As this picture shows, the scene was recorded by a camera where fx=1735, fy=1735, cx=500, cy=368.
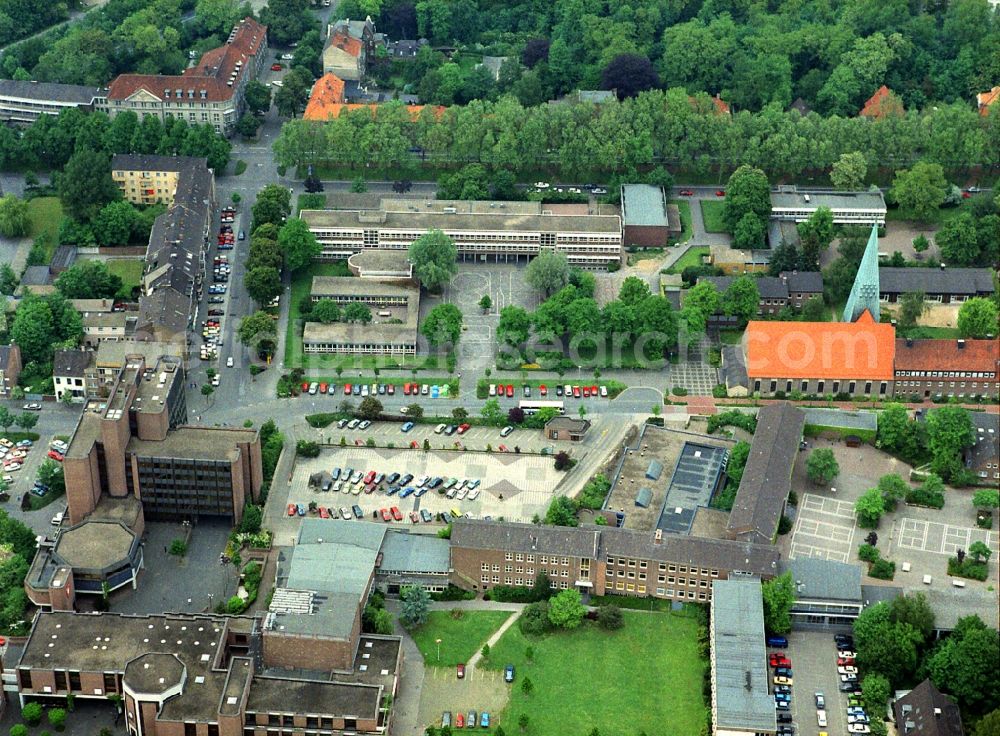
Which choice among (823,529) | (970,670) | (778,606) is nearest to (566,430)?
(823,529)

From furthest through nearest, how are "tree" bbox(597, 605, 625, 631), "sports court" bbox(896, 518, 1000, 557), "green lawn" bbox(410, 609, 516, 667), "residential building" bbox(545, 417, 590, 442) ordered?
"residential building" bbox(545, 417, 590, 442)
"sports court" bbox(896, 518, 1000, 557)
"tree" bbox(597, 605, 625, 631)
"green lawn" bbox(410, 609, 516, 667)

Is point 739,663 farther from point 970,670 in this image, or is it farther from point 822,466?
point 822,466

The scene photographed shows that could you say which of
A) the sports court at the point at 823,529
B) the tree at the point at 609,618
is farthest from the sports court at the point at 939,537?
the tree at the point at 609,618

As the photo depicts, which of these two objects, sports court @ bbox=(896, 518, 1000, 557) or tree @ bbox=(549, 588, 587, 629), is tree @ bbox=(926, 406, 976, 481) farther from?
tree @ bbox=(549, 588, 587, 629)

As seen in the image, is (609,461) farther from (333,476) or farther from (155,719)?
(155,719)

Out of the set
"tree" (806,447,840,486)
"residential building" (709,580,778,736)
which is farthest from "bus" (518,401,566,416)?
"residential building" (709,580,778,736)

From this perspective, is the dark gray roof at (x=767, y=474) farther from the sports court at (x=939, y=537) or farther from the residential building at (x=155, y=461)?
the residential building at (x=155, y=461)
